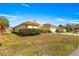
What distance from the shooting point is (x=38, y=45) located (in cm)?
568

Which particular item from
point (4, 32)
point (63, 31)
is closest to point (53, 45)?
point (63, 31)

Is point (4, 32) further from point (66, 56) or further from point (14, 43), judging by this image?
point (66, 56)

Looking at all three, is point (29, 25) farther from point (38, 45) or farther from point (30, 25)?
point (38, 45)

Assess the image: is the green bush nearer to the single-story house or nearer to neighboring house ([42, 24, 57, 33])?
→ neighboring house ([42, 24, 57, 33])

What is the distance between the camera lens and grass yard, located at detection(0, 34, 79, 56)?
5645 millimetres

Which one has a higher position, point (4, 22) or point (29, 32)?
point (4, 22)

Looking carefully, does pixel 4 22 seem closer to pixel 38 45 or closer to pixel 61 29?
pixel 38 45

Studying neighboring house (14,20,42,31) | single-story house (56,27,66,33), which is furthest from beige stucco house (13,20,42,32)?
single-story house (56,27,66,33)

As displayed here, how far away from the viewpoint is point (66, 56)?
18.4 feet

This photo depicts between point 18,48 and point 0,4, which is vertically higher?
point 0,4

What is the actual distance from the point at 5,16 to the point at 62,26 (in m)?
0.62

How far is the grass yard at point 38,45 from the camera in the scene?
5.64 m

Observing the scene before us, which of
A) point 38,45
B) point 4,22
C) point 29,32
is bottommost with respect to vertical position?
point 38,45

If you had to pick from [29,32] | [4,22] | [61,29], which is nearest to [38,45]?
[29,32]
